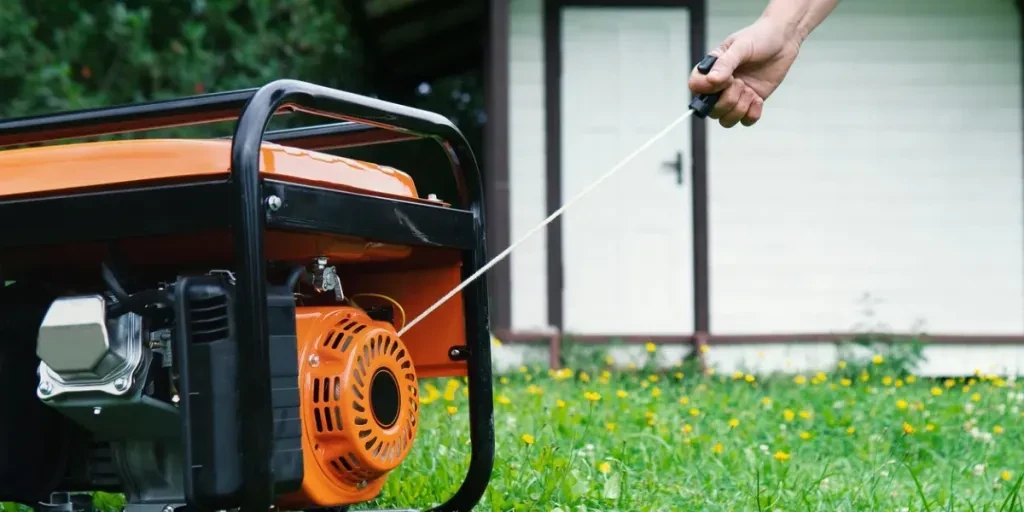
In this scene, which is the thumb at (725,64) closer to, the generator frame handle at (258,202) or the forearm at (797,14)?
the forearm at (797,14)

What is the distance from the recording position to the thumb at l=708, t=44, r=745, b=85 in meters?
2.15

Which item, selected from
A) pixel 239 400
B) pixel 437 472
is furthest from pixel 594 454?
pixel 239 400

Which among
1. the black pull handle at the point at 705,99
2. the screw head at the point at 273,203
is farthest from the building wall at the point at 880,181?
the screw head at the point at 273,203

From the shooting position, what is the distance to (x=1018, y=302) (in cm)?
653

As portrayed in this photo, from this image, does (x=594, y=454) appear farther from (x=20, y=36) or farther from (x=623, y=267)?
(x=20, y=36)

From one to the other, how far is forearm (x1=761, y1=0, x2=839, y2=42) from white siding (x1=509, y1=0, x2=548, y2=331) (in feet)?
12.8

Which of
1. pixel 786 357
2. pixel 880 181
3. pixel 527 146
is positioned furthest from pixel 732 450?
pixel 880 181

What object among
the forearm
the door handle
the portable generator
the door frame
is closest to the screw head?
the portable generator

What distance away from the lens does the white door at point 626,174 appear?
6.27 meters

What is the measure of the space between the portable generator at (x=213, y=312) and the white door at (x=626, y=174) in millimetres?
4171

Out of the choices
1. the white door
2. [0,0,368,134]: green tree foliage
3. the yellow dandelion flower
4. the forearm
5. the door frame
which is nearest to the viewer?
the forearm

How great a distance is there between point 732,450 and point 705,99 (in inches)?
40.3

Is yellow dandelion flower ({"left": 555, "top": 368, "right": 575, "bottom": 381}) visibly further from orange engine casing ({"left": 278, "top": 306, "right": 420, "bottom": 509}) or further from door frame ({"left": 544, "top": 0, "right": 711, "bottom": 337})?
orange engine casing ({"left": 278, "top": 306, "right": 420, "bottom": 509})

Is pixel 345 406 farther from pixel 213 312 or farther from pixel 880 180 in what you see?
pixel 880 180
